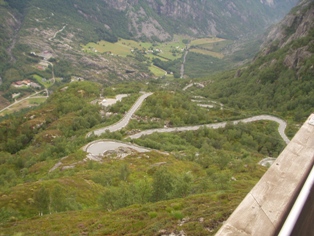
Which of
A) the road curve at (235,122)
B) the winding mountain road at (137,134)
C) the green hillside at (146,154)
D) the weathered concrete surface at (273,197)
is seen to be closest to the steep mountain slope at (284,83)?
the green hillside at (146,154)

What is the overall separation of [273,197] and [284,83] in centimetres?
17590

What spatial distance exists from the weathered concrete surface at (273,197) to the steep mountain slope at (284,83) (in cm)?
13815

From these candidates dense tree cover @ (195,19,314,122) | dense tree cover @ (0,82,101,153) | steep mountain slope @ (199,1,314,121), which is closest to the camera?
dense tree cover @ (0,82,101,153)

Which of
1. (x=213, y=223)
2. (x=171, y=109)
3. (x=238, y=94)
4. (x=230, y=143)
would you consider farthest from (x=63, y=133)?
(x=238, y=94)

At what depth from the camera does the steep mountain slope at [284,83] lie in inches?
5797

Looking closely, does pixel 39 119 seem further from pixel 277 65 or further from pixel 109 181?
pixel 277 65

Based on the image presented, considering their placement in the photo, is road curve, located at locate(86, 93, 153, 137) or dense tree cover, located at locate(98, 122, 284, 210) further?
road curve, located at locate(86, 93, 153, 137)

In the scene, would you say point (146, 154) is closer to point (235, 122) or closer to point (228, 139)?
point (228, 139)

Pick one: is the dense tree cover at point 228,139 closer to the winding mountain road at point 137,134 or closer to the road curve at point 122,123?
the winding mountain road at point 137,134

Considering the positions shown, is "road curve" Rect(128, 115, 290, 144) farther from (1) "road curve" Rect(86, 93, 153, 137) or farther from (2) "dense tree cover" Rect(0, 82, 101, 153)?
(2) "dense tree cover" Rect(0, 82, 101, 153)

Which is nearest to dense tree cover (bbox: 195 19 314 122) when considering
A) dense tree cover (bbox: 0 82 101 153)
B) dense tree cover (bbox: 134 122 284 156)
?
dense tree cover (bbox: 134 122 284 156)

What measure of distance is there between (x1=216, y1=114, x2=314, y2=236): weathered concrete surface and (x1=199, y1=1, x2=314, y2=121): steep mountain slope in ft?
453

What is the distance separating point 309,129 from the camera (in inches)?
395

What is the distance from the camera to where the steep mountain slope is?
483 feet
